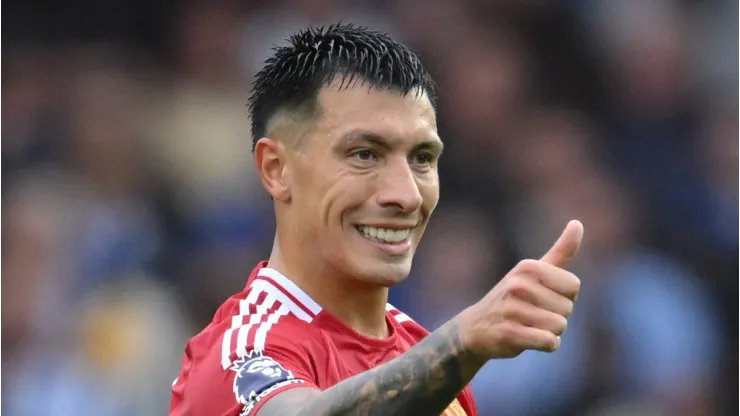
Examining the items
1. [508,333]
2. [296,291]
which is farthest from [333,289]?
[508,333]

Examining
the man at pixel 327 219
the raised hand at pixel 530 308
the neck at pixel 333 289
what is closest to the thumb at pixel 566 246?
the raised hand at pixel 530 308

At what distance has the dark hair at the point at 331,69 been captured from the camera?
2811mm

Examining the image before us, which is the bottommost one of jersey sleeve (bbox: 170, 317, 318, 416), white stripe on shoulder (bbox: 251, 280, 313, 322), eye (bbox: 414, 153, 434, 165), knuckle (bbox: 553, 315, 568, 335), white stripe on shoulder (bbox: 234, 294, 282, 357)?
jersey sleeve (bbox: 170, 317, 318, 416)

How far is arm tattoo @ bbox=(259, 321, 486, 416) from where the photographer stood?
215cm

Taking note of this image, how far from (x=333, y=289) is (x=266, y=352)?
389mm

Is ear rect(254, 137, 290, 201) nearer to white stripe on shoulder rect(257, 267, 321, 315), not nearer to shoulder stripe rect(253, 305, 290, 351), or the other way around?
white stripe on shoulder rect(257, 267, 321, 315)

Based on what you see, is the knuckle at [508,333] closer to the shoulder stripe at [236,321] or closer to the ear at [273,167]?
the shoulder stripe at [236,321]

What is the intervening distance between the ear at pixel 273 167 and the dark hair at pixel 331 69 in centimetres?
7

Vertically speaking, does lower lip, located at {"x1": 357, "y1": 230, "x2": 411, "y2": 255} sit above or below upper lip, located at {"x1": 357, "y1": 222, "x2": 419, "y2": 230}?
below

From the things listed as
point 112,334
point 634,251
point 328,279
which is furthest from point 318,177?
point 634,251

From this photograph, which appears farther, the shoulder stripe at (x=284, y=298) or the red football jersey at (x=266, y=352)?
the shoulder stripe at (x=284, y=298)

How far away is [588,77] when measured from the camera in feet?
18.5

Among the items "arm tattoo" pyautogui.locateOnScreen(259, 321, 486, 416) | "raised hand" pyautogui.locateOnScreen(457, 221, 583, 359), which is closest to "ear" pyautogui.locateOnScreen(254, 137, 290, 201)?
"arm tattoo" pyautogui.locateOnScreen(259, 321, 486, 416)

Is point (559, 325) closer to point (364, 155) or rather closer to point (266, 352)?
point (266, 352)
